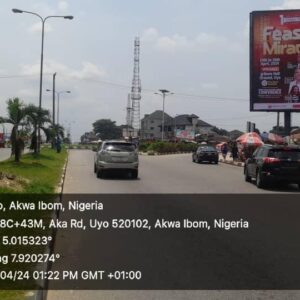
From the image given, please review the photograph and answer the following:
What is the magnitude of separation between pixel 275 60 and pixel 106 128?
136 m

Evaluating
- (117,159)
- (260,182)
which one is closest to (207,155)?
(117,159)

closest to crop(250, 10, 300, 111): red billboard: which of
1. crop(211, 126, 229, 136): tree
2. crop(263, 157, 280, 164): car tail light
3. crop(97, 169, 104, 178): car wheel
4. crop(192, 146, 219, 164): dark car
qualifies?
crop(192, 146, 219, 164): dark car

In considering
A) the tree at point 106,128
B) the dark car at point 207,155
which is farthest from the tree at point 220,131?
the dark car at point 207,155

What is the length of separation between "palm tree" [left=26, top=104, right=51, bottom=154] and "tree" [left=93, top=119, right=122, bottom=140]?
133 metres

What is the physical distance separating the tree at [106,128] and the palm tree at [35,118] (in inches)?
5250

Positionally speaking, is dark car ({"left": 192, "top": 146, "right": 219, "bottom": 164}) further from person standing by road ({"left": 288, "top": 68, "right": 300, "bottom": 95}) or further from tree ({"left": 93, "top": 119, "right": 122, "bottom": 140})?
tree ({"left": 93, "top": 119, "right": 122, "bottom": 140})

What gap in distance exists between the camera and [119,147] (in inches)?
980

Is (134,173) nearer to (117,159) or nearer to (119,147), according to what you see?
(117,159)

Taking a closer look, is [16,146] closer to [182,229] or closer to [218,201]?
[218,201]

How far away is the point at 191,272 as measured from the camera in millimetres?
7461

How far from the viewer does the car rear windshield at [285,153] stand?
20.5 m

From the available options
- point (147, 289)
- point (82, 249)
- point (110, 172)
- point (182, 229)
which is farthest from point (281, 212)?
point (110, 172)

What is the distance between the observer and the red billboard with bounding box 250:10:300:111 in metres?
42.2

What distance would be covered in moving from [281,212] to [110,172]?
13.6m
